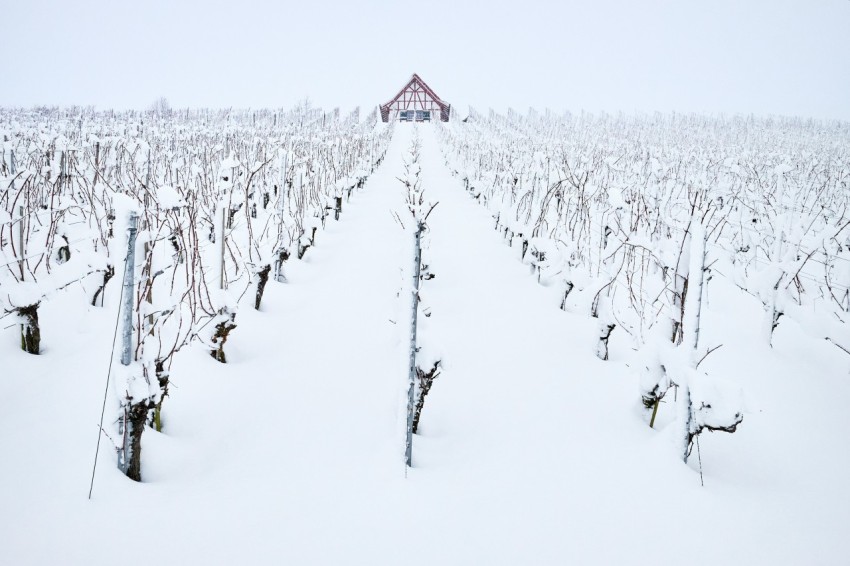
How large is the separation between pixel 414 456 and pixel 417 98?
4093 centimetres

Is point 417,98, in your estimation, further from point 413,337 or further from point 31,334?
point 413,337

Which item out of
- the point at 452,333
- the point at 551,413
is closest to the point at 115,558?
the point at 551,413

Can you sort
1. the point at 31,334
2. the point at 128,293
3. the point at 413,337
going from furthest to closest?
1. the point at 31,334
2. the point at 413,337
3. the point at 128,293

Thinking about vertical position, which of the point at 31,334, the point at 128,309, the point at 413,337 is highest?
the point at 128,309

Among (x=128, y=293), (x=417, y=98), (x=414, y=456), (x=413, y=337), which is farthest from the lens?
(x=417, y=98)

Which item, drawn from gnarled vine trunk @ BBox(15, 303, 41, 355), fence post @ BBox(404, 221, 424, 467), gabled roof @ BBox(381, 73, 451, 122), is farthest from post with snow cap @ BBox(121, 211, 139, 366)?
gabled roof @ BBox(381, 73, 451, 122)

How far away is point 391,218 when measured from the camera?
8.43 metres

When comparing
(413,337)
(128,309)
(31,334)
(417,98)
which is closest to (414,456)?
(413,337)

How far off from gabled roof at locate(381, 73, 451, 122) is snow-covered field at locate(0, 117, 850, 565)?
38.6 metres

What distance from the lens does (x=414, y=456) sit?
2371 mm

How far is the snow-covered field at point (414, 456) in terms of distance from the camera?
1.82m

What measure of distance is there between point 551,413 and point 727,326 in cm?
236

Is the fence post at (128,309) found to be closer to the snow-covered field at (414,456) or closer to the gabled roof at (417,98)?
the snow-covered field at (414,456)

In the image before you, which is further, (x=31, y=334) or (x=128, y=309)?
(x=31, y=334)
